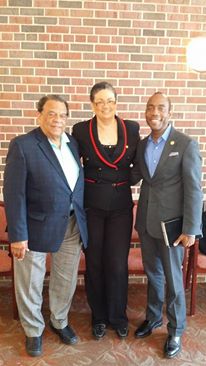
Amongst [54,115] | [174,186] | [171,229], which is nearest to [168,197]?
[174,186]

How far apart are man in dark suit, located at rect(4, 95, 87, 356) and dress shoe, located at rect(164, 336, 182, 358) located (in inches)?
29.3

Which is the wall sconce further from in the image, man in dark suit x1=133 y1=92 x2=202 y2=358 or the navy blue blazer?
the navy blue blazer

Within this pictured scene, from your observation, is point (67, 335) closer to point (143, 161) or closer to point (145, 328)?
point (145, 328)

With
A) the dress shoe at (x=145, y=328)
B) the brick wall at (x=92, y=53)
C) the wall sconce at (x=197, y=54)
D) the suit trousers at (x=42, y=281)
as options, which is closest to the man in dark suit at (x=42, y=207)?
the suit trousers at (x=42, y=281)

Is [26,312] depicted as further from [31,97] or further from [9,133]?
[31,97]

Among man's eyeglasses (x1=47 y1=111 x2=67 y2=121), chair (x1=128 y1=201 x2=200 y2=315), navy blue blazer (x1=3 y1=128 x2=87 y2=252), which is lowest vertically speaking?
chair (x1=128 y1=201 x2=200 y2=315)

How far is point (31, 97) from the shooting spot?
118 inches

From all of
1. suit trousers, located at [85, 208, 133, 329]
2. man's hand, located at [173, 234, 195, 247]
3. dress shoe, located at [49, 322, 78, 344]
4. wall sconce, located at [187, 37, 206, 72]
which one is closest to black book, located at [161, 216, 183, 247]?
man's hand, located at [173, 234, 195, 247]

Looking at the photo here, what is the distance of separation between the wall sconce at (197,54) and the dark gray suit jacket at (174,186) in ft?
3.32

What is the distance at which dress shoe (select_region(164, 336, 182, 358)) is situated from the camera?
94.1 inches

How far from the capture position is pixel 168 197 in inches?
87.1

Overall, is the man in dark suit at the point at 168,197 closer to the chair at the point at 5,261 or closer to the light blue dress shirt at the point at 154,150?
the light blue dress shirt at the point at 154,150

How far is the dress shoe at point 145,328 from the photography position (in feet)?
8.48

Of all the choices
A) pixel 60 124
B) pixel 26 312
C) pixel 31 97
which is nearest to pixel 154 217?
pixel 60 124
